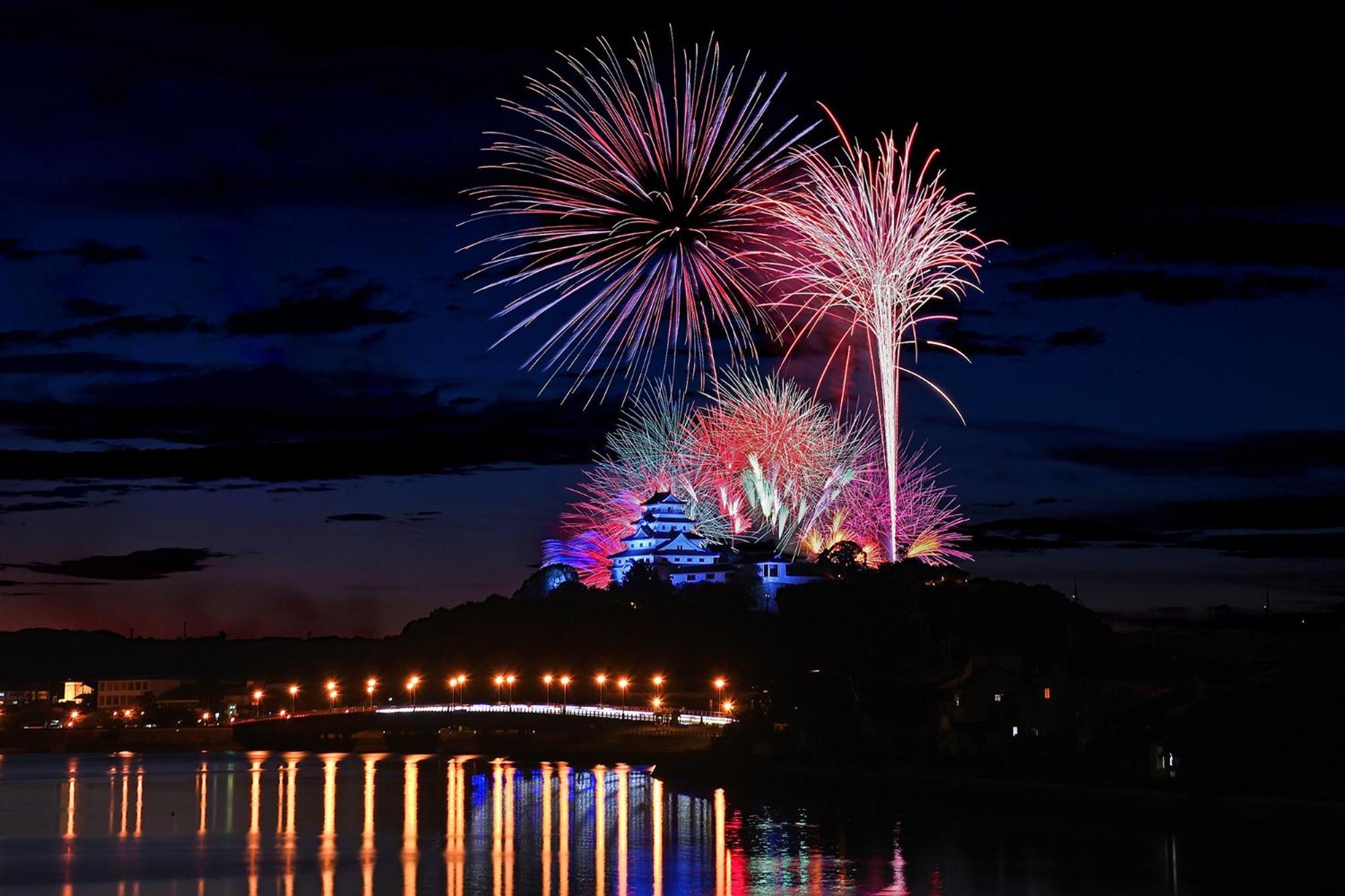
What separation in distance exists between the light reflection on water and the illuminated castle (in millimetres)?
47272

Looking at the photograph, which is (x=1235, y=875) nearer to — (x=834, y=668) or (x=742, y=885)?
(x=742, y=885)

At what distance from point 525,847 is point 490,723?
4915 centimetres

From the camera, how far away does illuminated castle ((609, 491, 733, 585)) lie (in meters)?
139

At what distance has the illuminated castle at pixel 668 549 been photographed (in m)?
139

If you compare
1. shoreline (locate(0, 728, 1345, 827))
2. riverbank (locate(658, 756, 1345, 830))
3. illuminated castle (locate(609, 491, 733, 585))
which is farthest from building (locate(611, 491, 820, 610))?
riverbank (locate(658, 756, 1345, 830))

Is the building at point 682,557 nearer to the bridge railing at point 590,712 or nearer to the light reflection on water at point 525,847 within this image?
the bridge railing at point 590,712

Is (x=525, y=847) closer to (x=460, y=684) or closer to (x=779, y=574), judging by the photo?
(x=460, y=684)

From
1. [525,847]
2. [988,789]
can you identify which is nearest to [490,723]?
[988,789]

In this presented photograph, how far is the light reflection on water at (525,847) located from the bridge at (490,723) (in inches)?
358

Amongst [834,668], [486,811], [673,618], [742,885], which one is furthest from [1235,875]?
[673,618]

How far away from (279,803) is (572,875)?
1333 inches

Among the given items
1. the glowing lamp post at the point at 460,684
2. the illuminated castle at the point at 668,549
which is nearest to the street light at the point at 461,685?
the glowing lamp post at the point at 460,684

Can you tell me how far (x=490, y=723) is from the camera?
4321 inches

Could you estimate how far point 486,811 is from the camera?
250 ft
